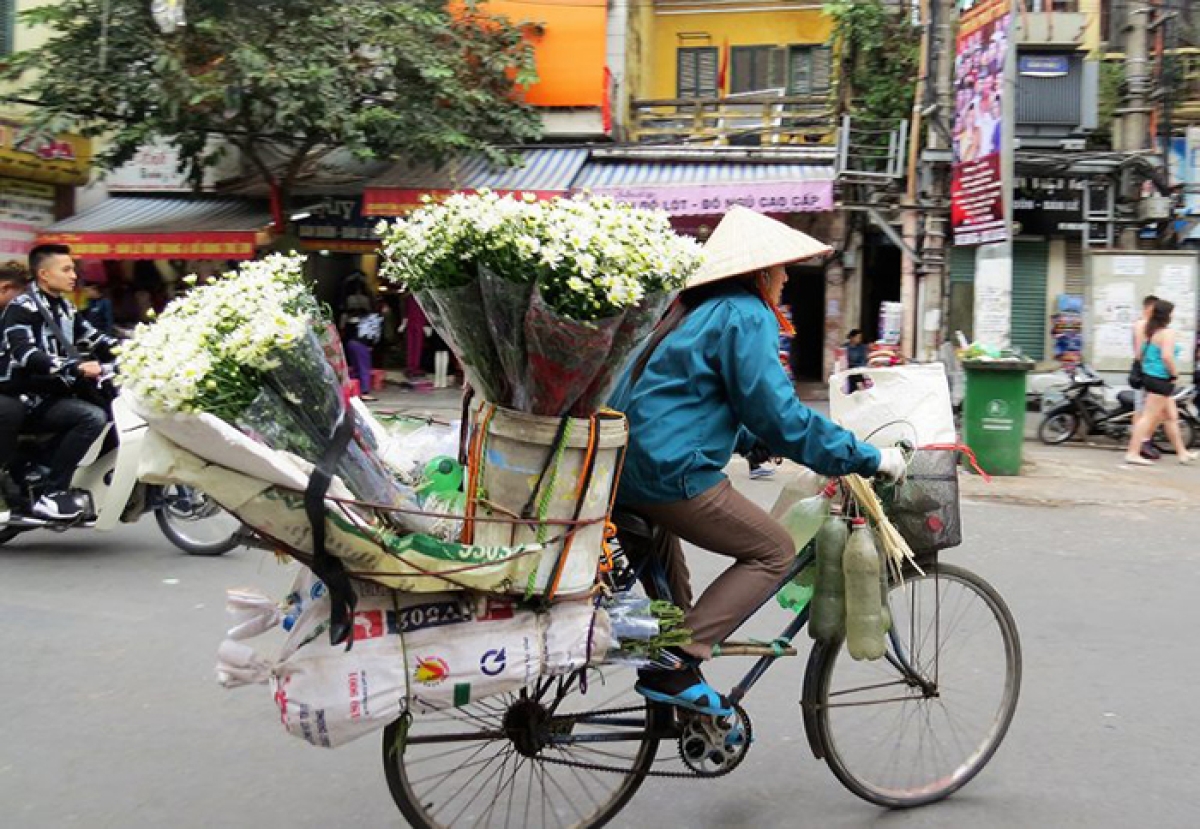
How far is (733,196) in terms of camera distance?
14.8 meters

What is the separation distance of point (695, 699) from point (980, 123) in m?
8.89

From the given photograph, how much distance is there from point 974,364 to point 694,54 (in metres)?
10.9

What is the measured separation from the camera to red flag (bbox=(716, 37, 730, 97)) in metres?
18.4

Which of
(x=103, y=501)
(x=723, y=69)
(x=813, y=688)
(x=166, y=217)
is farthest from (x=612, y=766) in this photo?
(x=723, y=69)

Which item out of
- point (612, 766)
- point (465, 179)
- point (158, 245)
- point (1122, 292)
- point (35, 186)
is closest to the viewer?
point (612, 766)

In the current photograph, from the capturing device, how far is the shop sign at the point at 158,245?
15609 millimetres

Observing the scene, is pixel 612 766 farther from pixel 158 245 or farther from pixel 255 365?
pixel 158 245

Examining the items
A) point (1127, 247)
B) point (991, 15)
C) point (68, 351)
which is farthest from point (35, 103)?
point (1127, 247)

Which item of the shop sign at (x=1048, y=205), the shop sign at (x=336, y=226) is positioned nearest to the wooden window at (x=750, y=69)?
the shop sign at (x=1048, y=205)

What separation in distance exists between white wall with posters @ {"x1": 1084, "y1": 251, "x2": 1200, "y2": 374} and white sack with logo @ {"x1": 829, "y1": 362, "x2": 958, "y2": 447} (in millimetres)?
10218

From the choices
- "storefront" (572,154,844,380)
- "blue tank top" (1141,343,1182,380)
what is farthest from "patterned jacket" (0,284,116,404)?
"blue tank top" (1141,343,1182,380)

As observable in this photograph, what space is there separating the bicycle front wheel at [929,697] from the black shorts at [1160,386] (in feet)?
26.6

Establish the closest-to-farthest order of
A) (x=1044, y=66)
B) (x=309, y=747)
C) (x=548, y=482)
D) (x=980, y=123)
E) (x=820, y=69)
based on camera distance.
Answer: (x=548, y=482) → (x=309, y=747) → (x=980, y=123) → (x=1044, y=66) → (x=820, y=69)

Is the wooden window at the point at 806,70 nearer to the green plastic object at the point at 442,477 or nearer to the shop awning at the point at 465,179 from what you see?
the shop awning at the point at 465,179
